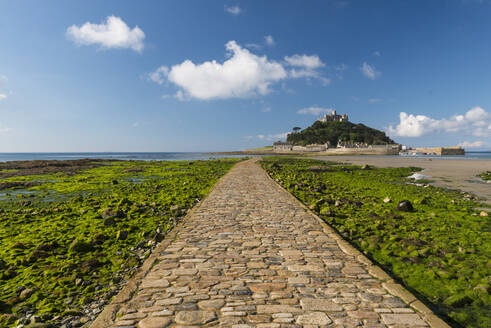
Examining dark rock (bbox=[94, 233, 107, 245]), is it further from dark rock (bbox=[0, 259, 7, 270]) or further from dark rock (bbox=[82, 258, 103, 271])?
dark rock (bbox=[0, 259, 7, 270])

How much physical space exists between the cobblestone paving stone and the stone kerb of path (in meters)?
0.01

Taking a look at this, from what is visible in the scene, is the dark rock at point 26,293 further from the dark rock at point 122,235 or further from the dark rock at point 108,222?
the dark rock at point 108,222

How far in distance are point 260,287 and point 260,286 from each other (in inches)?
1.4

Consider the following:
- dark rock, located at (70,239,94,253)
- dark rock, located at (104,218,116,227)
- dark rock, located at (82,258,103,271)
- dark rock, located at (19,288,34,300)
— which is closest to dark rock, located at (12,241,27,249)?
dark rock, located at (70,239,94,253)

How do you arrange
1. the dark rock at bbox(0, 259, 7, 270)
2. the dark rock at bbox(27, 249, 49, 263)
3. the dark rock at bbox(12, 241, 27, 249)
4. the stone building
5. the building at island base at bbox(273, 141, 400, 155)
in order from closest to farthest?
the dark rock at bbox(0, 259, 7, 270)
the dark rock at bbox(27, 249, 49, 263)
the dark rock at bbox(12, 241, 27, 249)
the building at island base at bbox(273, 141, 400, 155)
the stone building

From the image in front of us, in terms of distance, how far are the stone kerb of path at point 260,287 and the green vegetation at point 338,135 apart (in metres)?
175

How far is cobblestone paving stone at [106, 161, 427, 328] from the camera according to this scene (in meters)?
3.63

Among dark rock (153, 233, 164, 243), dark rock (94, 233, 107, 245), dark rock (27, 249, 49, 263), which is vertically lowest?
dark rock (27, 249, 49, 263)

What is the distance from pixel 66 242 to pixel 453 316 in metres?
9.81

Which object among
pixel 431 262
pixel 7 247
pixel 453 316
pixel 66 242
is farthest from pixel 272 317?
pixel 7 247

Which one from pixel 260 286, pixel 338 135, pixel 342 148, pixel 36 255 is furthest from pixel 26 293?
pixel 338 135

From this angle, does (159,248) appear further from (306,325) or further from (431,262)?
(431,262)

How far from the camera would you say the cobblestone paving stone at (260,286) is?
11.9 feet

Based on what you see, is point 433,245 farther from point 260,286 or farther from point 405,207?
point 260,286
